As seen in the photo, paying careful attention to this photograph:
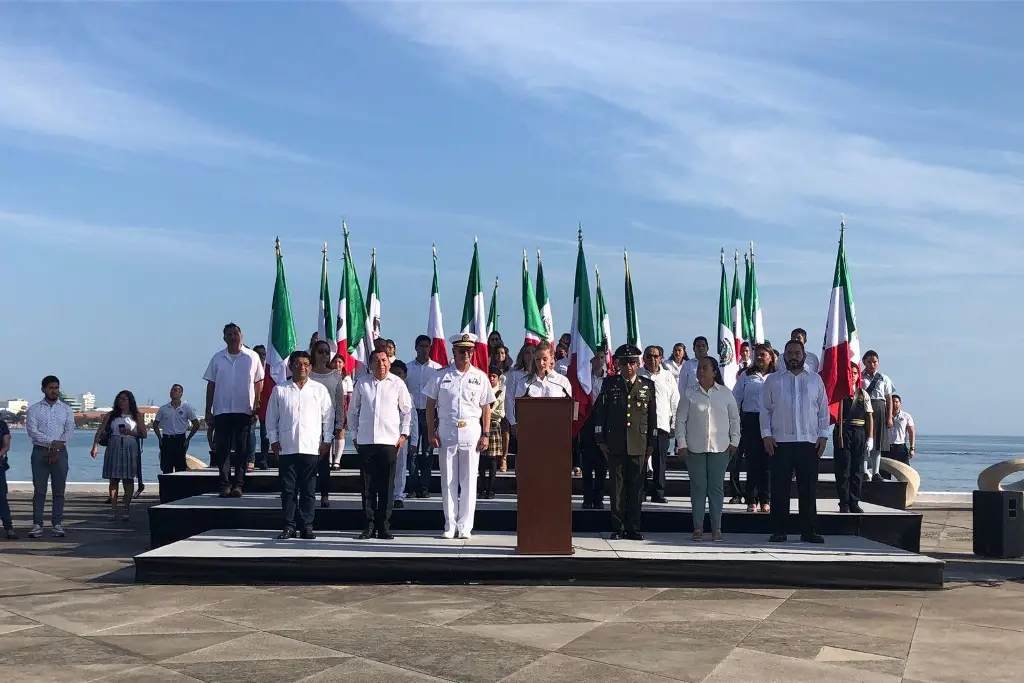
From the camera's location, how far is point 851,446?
1144cm

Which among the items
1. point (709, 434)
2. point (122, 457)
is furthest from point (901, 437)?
point (122, 457)

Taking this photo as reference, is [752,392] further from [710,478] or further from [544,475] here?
[544,475]

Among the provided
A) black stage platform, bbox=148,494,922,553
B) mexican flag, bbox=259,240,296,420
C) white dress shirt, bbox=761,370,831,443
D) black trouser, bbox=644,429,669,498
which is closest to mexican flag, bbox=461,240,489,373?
mexican flag, bbox=259,240,296,420

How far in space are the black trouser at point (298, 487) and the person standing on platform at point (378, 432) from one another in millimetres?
496

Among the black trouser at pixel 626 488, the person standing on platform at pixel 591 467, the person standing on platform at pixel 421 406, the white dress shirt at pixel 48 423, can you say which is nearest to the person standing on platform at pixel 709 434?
the black trouser at pixel 626 488

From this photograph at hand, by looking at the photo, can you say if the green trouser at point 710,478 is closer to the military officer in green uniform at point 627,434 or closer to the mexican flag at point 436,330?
the military officer in green uniform at point 627,434

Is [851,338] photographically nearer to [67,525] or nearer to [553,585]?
[553,585]

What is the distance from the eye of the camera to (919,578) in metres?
8.67

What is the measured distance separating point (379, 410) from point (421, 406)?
124 inches

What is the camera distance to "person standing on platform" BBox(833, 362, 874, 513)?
11156 mm

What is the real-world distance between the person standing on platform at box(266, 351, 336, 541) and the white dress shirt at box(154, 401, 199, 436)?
7014 mm

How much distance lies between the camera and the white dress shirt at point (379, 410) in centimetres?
987

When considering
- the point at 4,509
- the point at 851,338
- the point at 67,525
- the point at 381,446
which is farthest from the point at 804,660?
the point at 67,525

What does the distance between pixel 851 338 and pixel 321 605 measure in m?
7.48
